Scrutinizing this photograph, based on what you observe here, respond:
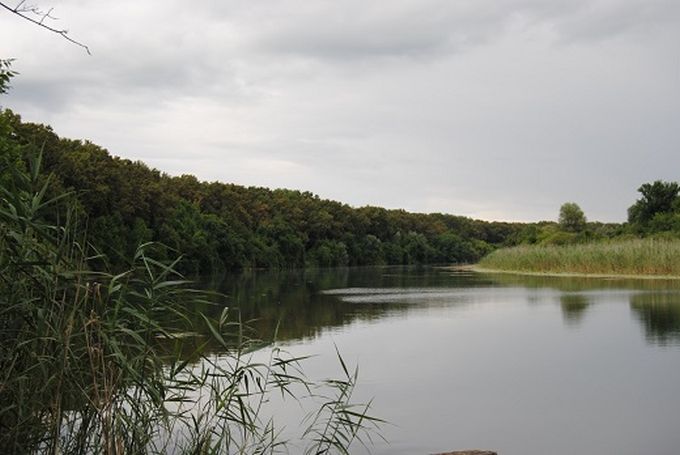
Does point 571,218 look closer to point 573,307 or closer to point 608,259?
point 608,259

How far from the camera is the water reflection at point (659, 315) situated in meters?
9.01

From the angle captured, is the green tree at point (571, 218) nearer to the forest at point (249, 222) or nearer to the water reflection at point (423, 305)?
the forest at point (249, 222)

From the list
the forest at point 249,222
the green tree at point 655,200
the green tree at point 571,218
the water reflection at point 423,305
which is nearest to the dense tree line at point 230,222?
the forest at point 249,222

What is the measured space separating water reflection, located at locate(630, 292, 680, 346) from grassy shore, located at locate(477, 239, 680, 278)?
8165 millimetres

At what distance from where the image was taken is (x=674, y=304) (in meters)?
13.2

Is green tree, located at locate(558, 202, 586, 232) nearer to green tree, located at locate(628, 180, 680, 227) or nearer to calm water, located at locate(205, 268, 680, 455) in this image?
green tree, located at locate(628, 180, 680, 227)

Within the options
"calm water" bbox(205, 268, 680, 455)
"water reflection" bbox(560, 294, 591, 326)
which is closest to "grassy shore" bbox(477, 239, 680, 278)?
"water reflection" bbox(560, 294, 591, 326)

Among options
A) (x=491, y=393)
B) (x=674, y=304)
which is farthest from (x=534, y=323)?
(x=491, y=393)

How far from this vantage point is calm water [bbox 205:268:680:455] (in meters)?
4.71

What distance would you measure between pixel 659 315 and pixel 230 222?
37.9 metres

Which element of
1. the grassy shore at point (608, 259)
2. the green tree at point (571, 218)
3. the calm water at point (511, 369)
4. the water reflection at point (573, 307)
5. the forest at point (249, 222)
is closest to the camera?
the calm water at point (511, 369)

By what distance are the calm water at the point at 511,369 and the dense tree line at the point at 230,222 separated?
2316mm

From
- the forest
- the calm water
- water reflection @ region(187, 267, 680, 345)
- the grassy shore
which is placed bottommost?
the calm water

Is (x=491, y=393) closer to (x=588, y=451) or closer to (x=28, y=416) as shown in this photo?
(x=588, y=451)
